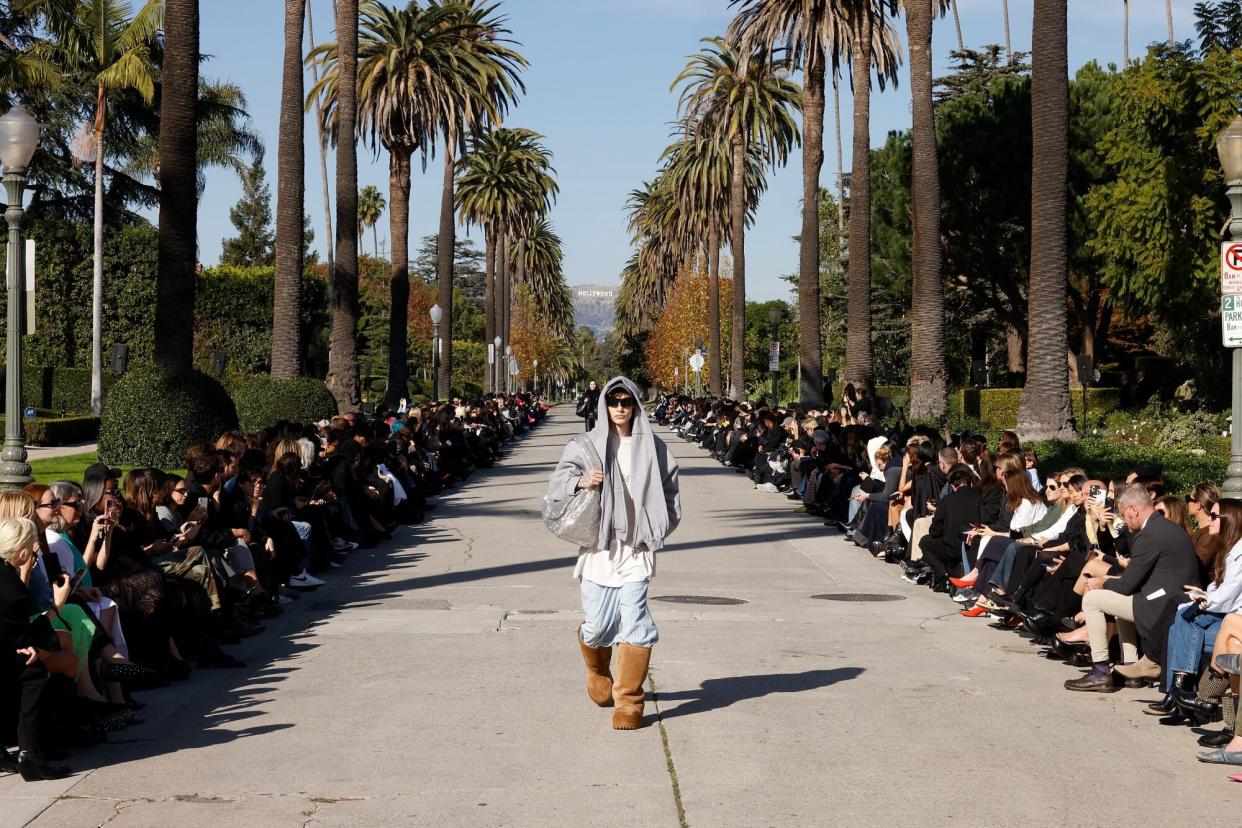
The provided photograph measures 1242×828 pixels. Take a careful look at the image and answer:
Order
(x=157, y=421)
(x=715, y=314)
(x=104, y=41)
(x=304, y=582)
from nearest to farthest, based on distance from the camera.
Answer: (x=304, y=582) < (x=157, y=421) < (x=104, y=41) < (x=715, y=314)

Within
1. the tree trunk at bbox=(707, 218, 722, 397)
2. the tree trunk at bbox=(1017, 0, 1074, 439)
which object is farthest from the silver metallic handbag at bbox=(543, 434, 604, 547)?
the tree trunk at bbox=(707, 218, 722, 397)

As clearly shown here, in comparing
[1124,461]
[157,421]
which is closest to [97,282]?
[157,421]

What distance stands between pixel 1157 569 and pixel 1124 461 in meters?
10.3

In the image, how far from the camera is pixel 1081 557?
37.9 feet

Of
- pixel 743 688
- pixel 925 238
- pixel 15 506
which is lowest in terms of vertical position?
pixel 743 688

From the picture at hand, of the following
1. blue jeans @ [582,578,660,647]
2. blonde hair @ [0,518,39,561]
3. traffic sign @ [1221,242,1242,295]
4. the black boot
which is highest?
traffic sign @ [1221,242,1242,295]

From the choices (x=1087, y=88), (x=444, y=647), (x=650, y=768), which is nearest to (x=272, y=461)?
(x=444, y=647)

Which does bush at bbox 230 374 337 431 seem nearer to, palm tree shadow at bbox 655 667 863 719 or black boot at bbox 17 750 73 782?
palm tree shadow at bbox 655 667 863 719

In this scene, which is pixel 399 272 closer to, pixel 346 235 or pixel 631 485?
pixel 346 235

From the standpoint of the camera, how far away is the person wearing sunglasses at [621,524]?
872cm

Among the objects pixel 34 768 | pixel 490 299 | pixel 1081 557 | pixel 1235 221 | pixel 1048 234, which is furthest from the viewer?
pixel 490 299

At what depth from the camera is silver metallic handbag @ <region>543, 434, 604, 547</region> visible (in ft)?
28.7

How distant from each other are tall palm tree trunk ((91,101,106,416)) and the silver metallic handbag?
4154cm

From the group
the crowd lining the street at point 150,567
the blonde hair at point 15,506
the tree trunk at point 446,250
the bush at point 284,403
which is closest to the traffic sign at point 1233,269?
the crowd lining the street at point 150,567
